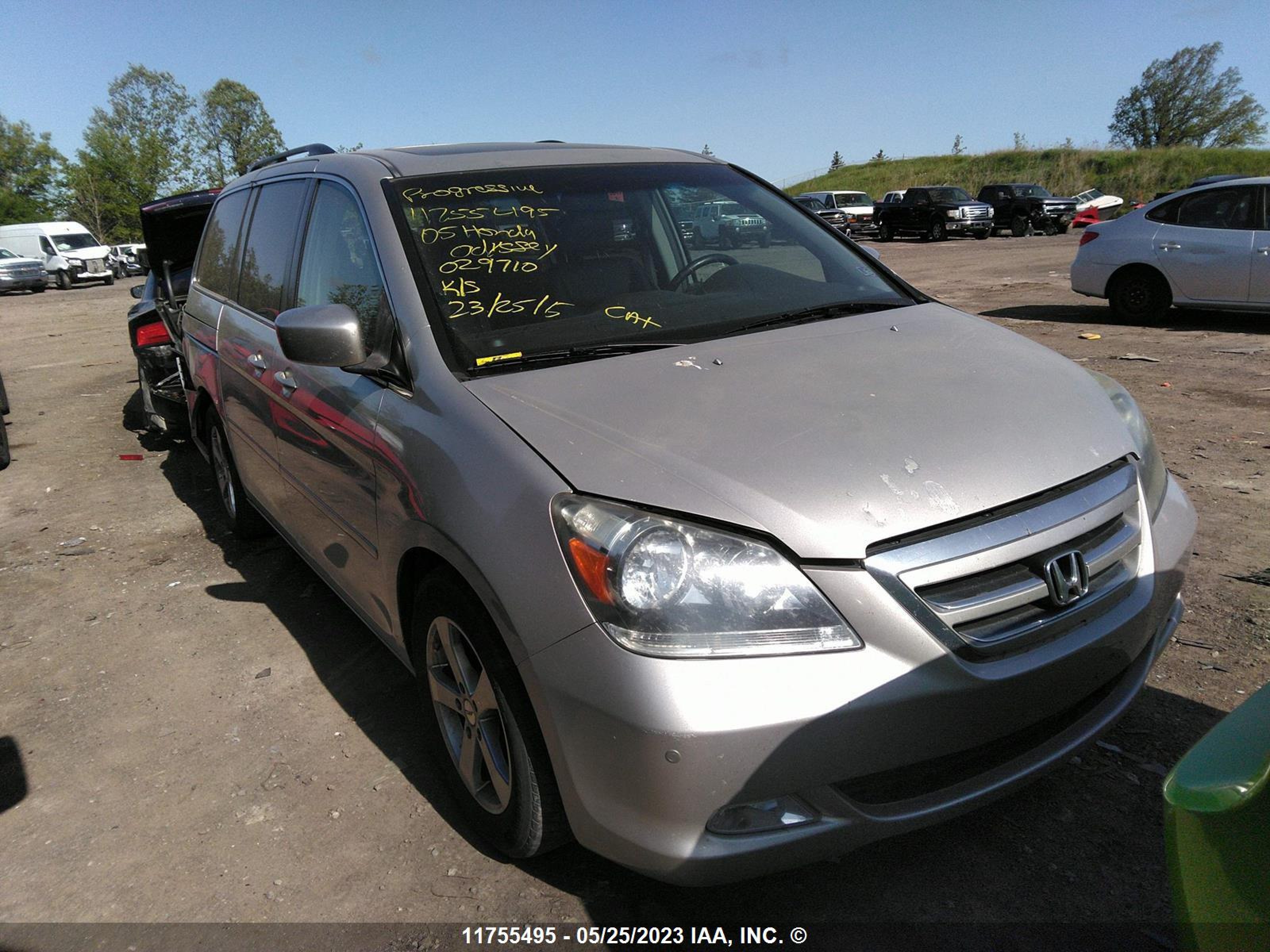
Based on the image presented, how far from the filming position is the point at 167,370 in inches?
283

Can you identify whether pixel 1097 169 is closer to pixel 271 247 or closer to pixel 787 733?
pixel 271 247

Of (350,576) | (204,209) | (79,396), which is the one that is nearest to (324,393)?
(350,576)

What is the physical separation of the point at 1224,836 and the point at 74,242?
44.1m

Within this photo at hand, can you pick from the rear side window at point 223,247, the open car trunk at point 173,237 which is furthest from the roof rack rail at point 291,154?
the open car trunk at point 173,237

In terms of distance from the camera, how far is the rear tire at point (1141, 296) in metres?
10.3

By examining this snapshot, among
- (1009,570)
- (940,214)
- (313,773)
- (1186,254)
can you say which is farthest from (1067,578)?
(940,214)

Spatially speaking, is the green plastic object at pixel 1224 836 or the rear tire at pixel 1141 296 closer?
the green plastic object at pixel 1224 836

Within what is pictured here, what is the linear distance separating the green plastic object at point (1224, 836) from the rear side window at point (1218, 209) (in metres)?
9.88

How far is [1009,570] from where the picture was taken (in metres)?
1.96

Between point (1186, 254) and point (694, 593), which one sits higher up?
point (694, 593)

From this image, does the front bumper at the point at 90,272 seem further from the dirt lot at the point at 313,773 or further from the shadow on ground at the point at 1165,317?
the dirt lot at the point at 313,773

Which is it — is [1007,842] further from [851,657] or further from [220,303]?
[220,303]

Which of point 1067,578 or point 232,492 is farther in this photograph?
point 232,492

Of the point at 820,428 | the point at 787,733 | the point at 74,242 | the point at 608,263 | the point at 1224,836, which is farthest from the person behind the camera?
the point at 74,242
